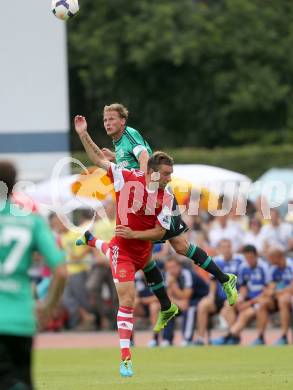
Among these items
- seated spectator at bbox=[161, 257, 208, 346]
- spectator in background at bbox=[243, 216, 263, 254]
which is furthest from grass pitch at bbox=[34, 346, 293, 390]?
spectator in background at bbox=[243, 216, 263, 254]

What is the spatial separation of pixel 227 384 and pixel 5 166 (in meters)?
5.29

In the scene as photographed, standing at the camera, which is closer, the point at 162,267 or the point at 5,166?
the point at 5,166

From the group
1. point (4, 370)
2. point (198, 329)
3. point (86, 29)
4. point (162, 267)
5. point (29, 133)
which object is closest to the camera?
point (4, 370)

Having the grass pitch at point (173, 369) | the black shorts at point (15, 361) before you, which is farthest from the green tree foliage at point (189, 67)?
the black shorts at point (15, 361)

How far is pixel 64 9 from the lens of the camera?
1381 centimetres

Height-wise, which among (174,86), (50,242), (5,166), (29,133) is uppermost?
(174,86)

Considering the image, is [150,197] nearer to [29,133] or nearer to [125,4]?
[29,133]

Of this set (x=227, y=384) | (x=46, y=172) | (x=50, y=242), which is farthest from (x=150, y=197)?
(x=46, y=172)

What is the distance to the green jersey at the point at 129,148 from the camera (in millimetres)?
13148

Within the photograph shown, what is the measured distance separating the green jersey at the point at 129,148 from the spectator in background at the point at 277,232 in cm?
834

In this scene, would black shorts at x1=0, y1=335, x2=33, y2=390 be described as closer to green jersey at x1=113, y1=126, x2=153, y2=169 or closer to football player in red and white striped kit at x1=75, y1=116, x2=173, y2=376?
football player in red and white striped kit at x1=75, y1=116, x2=173, y2=376

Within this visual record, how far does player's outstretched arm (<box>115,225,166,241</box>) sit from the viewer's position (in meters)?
12.9

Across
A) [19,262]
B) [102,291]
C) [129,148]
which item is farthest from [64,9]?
[102,291]

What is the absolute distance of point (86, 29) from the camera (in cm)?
4747
